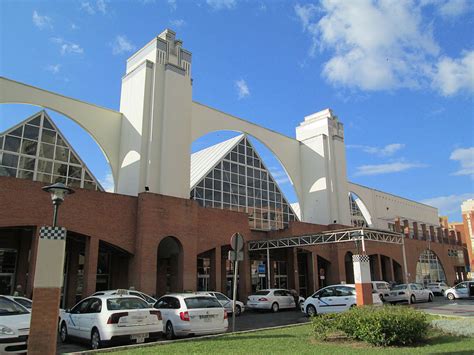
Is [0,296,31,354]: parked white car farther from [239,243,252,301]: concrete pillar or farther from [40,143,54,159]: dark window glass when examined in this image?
[239,243,252,301]: concrete pillar

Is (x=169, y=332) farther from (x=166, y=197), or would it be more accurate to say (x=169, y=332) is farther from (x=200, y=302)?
(x=166, y=197)

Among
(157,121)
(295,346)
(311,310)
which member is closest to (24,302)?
(295,346)

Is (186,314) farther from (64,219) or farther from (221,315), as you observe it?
(64,219)

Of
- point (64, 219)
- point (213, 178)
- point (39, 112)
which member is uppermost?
point (39, 112)

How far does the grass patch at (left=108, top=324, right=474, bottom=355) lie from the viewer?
8.71 meters

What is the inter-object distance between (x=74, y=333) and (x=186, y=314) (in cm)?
325

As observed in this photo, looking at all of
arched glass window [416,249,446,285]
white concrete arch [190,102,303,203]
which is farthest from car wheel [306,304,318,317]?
arched glass window [416,249,446,285]

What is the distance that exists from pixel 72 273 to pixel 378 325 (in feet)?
58.7

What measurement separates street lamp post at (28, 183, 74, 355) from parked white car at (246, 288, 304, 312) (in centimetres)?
1654

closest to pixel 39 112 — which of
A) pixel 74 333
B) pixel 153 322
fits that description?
pixel 74 333

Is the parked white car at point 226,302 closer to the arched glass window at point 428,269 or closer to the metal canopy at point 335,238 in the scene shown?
the metal canopy at point 335,238

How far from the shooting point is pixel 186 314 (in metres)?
12.6

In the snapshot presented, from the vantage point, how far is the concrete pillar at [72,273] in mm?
21805

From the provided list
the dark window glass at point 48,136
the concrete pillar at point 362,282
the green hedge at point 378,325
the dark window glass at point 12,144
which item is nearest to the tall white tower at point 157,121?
the dark window glass at point 48,136
